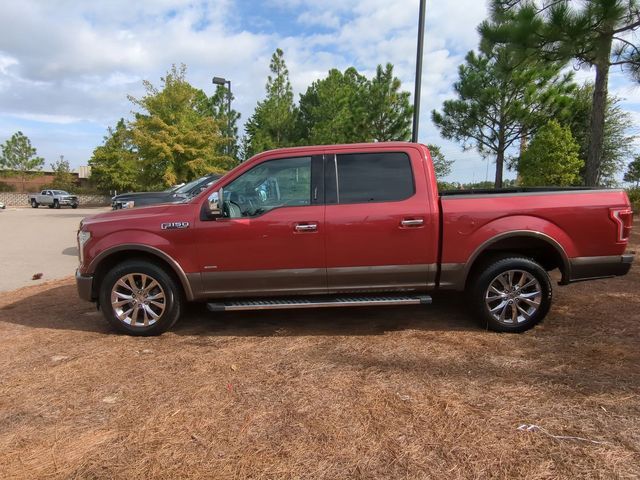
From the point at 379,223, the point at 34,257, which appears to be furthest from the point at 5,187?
the point at 379,223

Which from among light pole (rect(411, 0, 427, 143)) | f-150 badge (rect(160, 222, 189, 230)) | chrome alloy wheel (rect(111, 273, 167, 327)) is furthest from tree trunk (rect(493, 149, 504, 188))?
chrome alloy wheel (rect(111, 273, 167, 327))

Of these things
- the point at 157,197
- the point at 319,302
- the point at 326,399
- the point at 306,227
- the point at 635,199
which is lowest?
the point at 326,399

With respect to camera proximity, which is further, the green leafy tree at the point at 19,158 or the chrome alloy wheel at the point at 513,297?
the green leafy tree at the point at 19,158

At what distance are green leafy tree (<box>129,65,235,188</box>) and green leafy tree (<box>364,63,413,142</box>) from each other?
7.40 meters

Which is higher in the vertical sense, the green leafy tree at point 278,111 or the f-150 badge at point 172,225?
the green leafy tree at point 278,111

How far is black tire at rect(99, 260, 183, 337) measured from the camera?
4.73 meters

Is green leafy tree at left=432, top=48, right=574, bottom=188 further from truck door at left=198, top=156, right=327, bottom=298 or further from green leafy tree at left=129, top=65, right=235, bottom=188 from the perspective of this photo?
truck door at left=198, top=156, right=327, bottom=298

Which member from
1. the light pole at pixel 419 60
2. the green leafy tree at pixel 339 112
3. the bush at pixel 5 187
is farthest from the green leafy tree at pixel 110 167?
the light pole at pixel 419 60

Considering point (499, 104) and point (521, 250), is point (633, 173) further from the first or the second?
point (521, 250)

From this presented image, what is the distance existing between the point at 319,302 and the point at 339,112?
22.3m

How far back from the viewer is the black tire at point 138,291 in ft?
15.5

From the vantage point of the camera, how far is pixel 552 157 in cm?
1861

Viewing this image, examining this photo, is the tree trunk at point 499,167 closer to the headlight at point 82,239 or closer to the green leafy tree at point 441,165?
the green leafy tree at point 441,165

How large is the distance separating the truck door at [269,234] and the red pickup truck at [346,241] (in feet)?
0.04
